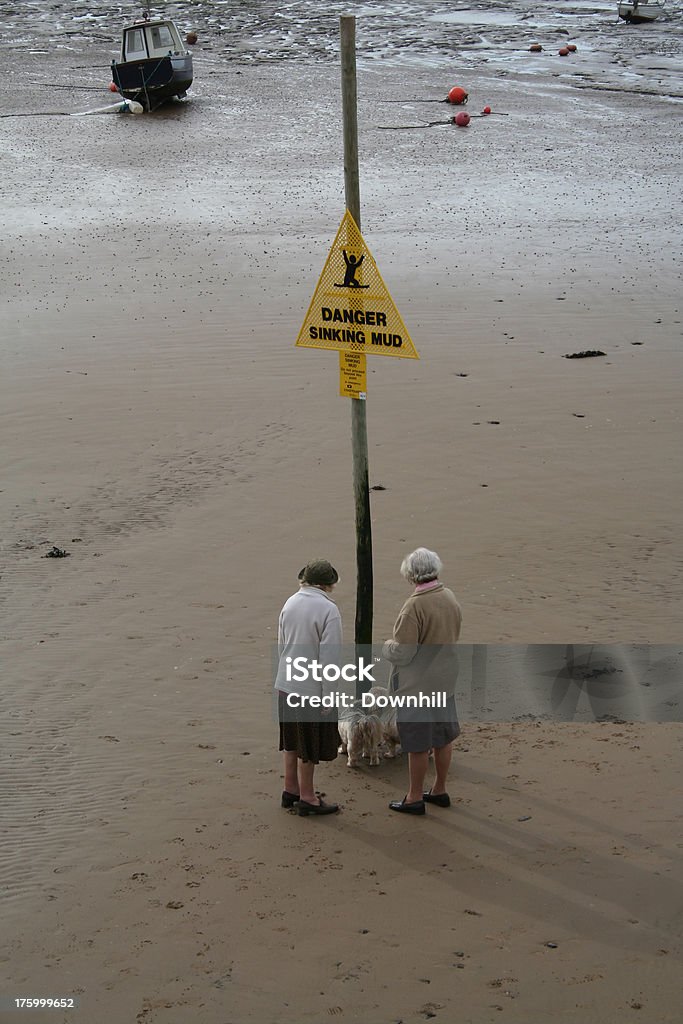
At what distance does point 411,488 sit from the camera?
35.0 ft

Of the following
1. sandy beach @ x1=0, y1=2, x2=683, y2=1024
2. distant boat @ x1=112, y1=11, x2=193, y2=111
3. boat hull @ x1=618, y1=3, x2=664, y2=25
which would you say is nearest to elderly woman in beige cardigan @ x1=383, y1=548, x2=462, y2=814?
sandy beach @ x1=0, y1=2, x2=683, y2=1024

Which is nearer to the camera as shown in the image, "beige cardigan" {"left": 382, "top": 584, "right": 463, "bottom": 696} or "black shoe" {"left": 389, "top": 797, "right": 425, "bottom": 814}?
"beige cardigan" {"left": 382, "top": 584, "right": 463, "bottom": 696}

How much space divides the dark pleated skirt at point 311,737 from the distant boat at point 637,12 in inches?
1869

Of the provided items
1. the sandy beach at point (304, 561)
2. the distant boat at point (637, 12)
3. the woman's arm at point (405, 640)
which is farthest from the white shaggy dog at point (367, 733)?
the distant boat at point (637, 12)

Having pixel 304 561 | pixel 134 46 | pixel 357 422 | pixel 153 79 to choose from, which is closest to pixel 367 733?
pixel 357 422

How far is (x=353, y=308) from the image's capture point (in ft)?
21.0

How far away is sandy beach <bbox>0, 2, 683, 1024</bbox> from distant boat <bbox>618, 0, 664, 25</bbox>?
27822 mm

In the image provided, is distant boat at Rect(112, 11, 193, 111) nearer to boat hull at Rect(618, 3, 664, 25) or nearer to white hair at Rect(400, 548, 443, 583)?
boat hull at Rect(618, 3, 664, 25)

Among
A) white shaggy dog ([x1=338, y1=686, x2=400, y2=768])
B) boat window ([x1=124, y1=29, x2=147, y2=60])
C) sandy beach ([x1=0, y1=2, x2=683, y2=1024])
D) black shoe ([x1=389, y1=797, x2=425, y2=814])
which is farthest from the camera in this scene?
boat window ([x1=124, y1=29, x2=147, y2=60])

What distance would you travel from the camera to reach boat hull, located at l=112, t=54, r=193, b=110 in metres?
31.3

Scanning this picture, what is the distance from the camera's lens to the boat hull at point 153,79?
31328 mm

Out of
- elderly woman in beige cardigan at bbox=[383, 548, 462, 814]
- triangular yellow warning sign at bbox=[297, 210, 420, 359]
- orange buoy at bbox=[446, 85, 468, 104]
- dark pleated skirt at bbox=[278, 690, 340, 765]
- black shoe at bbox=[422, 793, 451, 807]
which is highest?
orange buoy at bbox=[446, 85, 468, 104]

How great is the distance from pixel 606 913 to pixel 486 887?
547 mm

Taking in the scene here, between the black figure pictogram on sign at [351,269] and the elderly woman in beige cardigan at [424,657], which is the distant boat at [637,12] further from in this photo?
the elderly woman in beige cardigan at [424,657]
